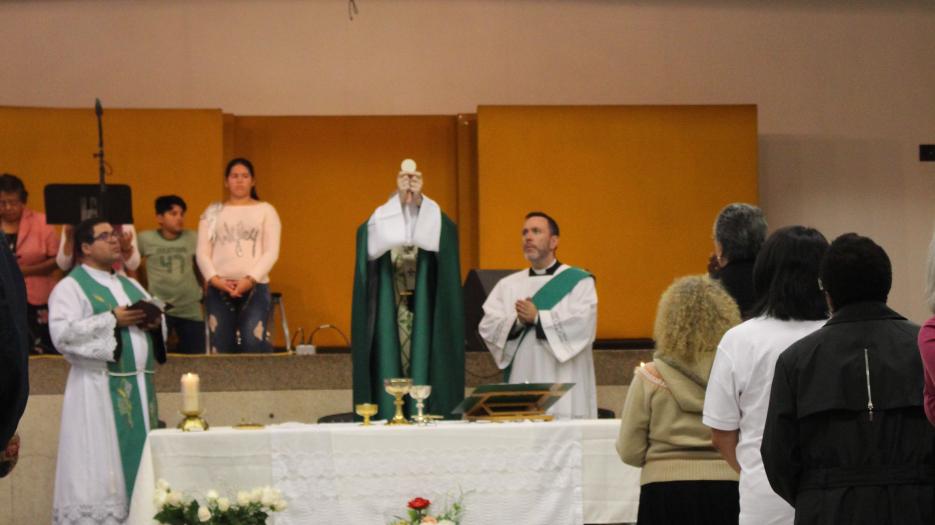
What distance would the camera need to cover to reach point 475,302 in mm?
8570

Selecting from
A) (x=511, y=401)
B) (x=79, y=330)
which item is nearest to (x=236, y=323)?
(x=79, y=330)

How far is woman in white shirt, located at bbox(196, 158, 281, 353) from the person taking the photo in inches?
352

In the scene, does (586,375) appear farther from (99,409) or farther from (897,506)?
(897,506)

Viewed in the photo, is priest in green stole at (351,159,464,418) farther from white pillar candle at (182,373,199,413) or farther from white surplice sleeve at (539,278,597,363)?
white pillar candle at (182,373,199,413)

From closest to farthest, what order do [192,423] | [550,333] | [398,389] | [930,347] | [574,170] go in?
[930,347], [192,423], [398,389], [550,333], [574,170]

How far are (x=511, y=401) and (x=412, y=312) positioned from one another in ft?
3.41

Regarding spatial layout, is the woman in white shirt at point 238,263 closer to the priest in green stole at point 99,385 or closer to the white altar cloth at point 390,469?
the priest in green stole at point 99,385

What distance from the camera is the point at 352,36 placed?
1212 cm

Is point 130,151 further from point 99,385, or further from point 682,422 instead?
point 682,422

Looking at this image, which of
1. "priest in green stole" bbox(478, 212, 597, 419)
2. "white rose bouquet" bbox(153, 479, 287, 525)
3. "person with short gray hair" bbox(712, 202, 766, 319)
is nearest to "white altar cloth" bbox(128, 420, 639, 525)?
"white rose bouquet" bbox(153, 479, 287, 525)

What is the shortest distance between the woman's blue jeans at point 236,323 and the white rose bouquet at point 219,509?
370 cm

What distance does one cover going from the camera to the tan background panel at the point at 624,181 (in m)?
11.5

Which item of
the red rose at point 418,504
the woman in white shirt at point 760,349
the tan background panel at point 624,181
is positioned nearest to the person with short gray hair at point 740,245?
the woman in white shirt at point 760,349

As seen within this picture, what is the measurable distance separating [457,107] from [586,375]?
198 inches
